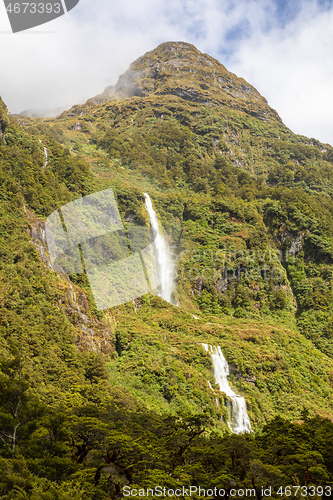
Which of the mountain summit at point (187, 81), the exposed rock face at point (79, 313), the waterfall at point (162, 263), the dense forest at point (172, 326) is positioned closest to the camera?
the dense forest at point (172, 326)

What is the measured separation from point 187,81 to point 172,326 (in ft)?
246

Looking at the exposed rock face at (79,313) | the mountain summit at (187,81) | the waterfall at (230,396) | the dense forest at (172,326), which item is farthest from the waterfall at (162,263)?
the mountain summit at (187,81)

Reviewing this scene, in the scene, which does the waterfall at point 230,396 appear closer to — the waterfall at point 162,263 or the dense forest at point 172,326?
the dense forest at point 172,326

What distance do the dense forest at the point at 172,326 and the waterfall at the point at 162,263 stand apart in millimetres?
1365

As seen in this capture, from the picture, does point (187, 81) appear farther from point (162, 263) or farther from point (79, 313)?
point (79, 313)

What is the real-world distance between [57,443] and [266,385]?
68.9 feet

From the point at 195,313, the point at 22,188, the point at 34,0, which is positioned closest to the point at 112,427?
the point at 34,0

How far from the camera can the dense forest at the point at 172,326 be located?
36.3 feet

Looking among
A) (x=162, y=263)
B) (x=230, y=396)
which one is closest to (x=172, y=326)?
(x=230, y=396)

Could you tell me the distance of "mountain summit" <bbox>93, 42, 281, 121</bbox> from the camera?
87.0 meters

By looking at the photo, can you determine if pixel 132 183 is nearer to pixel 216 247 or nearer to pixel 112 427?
pixel 216 247

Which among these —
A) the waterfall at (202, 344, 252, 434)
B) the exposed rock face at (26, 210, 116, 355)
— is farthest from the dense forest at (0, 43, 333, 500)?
the waterfall at (202, 344, 252, 434)

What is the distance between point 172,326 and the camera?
31531 mm

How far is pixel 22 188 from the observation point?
96.6 feet
